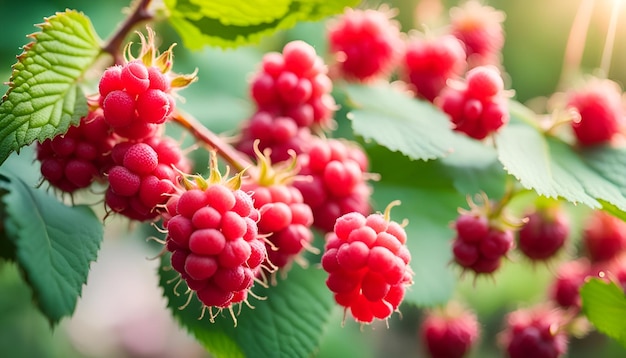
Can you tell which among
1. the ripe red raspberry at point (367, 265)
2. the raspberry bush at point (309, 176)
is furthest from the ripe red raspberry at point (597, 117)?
the ripe red raspberry at point (367, 265)

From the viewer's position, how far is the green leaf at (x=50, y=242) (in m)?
0.57

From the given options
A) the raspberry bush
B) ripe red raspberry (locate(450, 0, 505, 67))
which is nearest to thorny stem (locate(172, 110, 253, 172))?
Result: the raspberry bush

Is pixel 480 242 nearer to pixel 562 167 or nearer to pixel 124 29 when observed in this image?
pixel 562 167

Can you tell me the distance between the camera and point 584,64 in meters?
1.61

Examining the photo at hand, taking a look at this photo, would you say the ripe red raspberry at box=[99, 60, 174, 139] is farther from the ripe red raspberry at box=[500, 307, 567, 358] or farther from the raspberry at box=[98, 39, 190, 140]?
the ripe red raspberry at box=[500, 307, 567, 358]

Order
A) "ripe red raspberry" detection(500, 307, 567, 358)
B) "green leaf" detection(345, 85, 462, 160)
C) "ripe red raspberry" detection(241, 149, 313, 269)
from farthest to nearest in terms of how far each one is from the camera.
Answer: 1. "ripe red raspberry" detection(500, 307, 567, 358)
2. "green leaf" detection(345, 85, 462, 160)
3. "ripe red raspberry" detection(241, 149, 313, 269)

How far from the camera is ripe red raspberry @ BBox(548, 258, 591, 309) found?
915mm

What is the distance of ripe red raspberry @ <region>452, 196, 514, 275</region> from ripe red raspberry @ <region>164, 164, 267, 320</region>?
26cm

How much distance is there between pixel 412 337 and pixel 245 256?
177cm

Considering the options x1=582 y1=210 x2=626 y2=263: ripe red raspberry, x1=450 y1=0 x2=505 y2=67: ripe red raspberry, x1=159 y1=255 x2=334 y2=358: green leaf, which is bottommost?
x1=582 y1=210 x2=626 y2=263: ripe red raspberry

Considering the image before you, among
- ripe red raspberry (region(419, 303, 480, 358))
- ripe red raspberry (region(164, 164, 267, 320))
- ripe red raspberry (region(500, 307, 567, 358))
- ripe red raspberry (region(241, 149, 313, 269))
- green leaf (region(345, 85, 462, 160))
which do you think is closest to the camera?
ripe red raspberry (region(164, 164, 267, 320))

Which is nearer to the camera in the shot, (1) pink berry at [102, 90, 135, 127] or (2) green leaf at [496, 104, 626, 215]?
(1) pink berry at [102, 90, 135, 127]

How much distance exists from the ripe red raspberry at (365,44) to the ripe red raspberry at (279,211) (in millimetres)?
282

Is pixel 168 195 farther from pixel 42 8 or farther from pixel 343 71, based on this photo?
pixel 42 8
